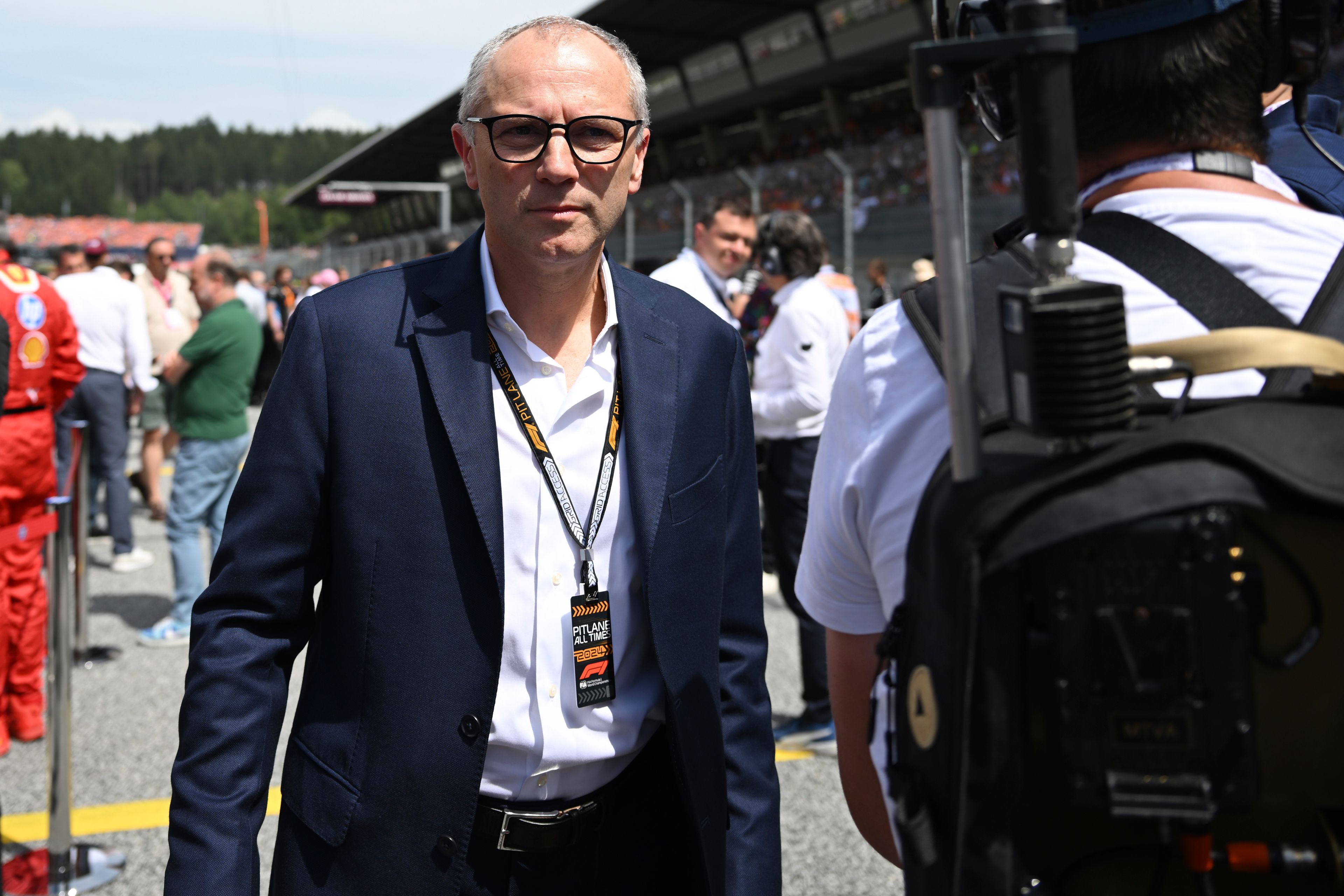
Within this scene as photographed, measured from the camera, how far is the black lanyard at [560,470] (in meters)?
1.86

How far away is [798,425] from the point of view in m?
5.25

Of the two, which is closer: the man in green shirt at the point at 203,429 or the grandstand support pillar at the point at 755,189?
the man in green shirt at the point at 203,429

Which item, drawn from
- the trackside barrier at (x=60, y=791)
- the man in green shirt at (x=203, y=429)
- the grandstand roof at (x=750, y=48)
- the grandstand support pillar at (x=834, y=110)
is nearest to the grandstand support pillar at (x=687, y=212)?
the grandstand roof at (x=750, y=48)

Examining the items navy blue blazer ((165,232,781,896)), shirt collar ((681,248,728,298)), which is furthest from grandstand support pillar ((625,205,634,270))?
navy blue blazer ((165,232,781,896))

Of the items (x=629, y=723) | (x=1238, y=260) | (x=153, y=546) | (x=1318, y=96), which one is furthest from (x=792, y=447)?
(x=153, y=546)

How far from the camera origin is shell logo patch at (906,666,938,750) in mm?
1053

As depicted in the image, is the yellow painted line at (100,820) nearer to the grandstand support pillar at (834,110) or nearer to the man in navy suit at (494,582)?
the man in navy suit at (494,582)

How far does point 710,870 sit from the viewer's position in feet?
6.19

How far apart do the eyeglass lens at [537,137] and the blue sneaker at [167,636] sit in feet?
18.1

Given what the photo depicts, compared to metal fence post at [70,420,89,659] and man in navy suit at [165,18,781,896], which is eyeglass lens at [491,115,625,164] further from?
metal fence post at [70,420,89,659]

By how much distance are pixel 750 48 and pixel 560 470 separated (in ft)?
84.3

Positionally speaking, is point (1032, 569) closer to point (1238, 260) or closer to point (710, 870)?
point (1238, 260)

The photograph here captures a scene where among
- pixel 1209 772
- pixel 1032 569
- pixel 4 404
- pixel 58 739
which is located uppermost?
pixel 4 404

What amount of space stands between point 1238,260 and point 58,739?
3729 mm
